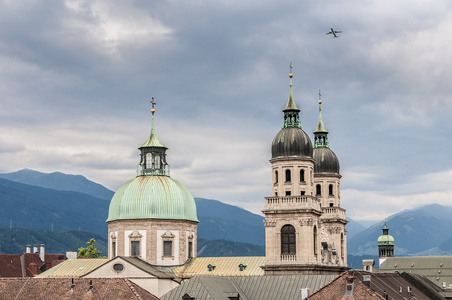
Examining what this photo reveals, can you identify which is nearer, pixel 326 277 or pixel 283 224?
pixel 326 277

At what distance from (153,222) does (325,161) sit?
28.4 meters

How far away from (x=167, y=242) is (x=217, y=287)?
3341cm

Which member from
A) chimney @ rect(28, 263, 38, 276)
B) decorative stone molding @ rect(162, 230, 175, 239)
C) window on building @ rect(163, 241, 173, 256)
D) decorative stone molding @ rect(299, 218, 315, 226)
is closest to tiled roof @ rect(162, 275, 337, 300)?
decorative stone molding @ rect(299, 218, 315, 226)

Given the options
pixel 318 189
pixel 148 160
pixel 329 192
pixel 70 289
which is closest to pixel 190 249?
pixel 148 160

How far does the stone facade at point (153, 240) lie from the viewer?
4909 inches

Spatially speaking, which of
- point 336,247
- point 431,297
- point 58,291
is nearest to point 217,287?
point 58,291

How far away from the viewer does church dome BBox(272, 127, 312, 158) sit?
117 metres

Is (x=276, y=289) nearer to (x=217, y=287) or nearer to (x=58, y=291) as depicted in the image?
(x=217, y=287)

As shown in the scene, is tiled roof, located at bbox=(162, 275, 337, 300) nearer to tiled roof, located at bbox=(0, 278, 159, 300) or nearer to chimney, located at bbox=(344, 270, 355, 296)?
tiled roof, located at bbox=(0, 278, 159, 300)

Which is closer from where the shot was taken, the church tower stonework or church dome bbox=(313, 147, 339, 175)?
the church tower stonework

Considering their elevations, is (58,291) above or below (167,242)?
below

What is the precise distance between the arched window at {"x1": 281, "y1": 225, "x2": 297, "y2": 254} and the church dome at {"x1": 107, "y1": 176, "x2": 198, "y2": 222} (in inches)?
752

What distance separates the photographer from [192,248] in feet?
427

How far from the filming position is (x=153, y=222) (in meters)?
126
